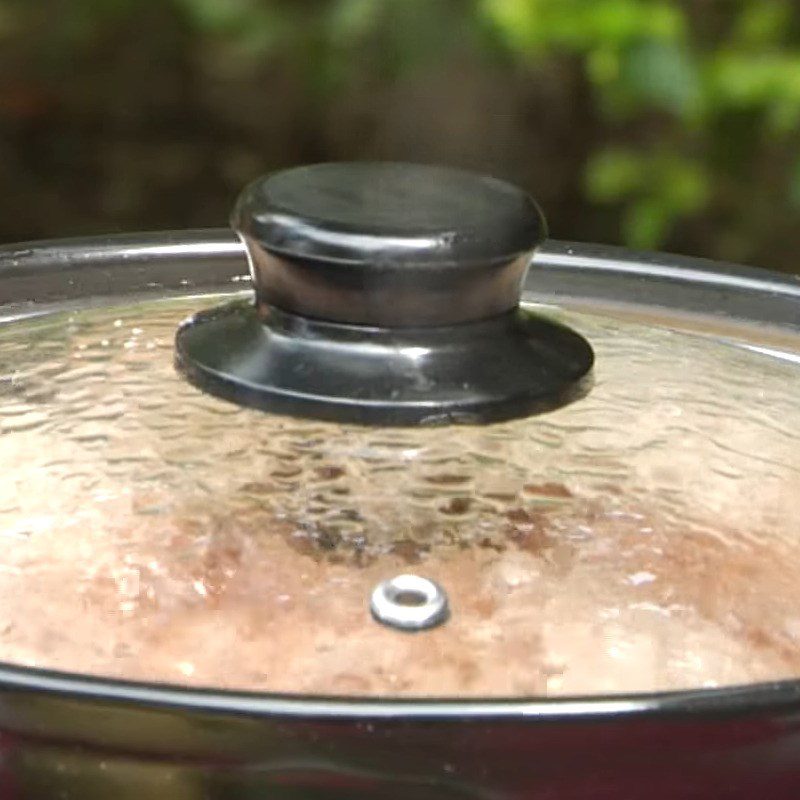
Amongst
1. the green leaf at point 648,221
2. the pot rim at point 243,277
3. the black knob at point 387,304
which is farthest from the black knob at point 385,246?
the green leaf at point 648,221

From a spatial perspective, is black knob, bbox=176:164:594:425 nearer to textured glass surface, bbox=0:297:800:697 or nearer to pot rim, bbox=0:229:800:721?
textured glass surface, bbox=0:297:800:697

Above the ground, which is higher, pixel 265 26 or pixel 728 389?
pixel 728 389

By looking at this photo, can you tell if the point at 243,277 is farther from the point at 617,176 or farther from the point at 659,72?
the point at 617,176

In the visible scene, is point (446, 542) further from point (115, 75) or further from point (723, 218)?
point (115, 75)

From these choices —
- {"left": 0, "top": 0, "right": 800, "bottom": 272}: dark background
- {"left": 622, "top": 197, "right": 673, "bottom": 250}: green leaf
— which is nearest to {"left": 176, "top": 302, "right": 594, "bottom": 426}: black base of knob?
{"left": 0, "top": 0, "right": 800, "bottom": 272}: dark background

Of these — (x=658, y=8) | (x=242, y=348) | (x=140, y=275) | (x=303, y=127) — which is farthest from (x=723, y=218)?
(x=242, y=348)

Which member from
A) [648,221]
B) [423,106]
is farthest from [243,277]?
[423,106]

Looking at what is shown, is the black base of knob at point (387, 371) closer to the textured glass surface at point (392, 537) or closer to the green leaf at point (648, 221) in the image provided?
the textured glass surface at point (392, 537)
